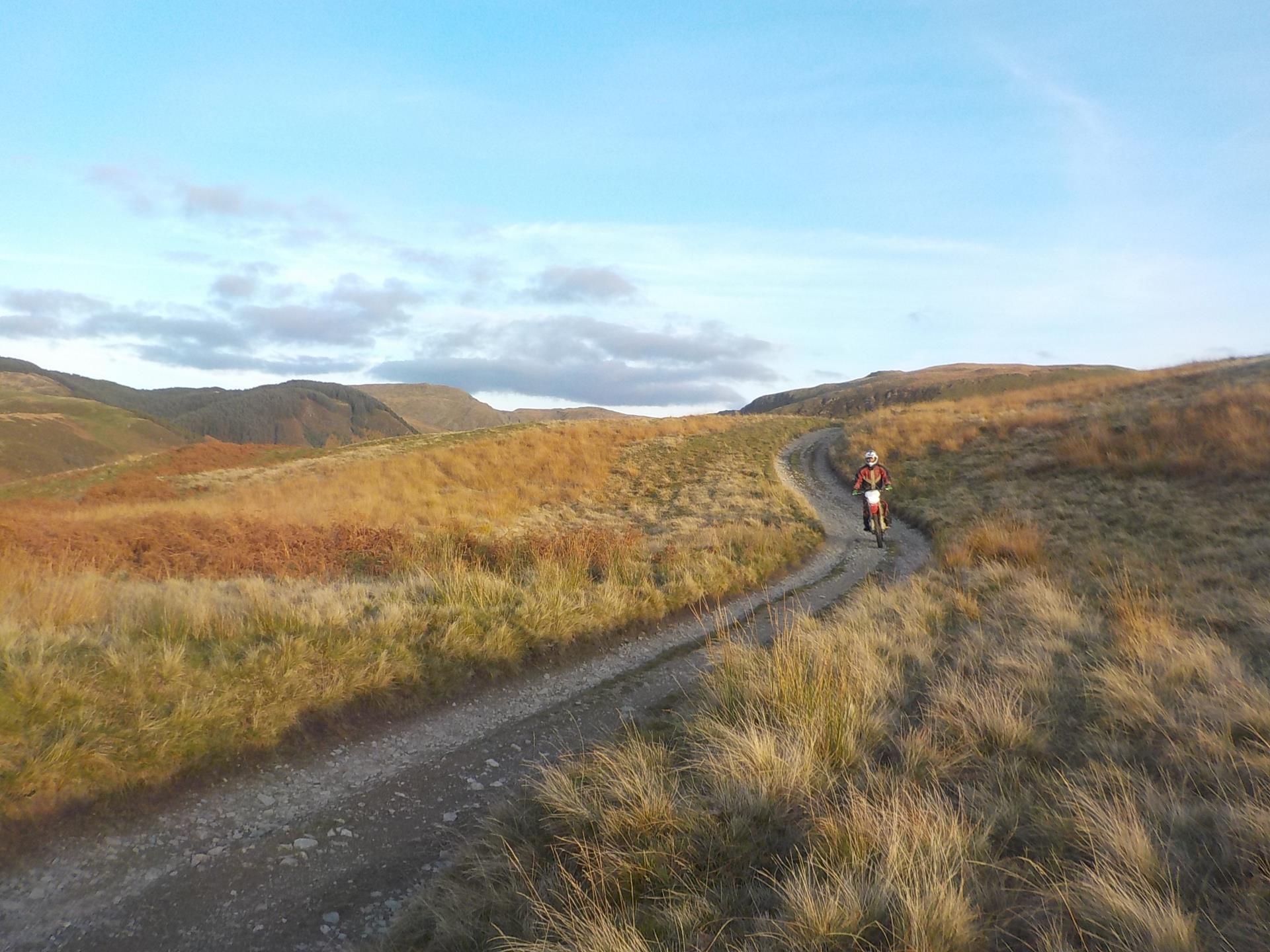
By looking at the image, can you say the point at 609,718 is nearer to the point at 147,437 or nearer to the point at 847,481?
the point at 847,481

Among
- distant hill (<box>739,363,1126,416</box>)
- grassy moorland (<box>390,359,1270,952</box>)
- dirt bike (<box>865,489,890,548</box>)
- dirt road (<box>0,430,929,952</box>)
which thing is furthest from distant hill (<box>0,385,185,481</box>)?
grassy moorland (<box>390,359,1270,952</box>)

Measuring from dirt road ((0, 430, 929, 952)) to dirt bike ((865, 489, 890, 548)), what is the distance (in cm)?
1021

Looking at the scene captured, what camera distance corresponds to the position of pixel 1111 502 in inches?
651

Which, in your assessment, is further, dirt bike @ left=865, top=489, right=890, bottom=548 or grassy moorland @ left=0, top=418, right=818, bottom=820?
dirt bike @ left=865, top=489, right=890, bottom=548

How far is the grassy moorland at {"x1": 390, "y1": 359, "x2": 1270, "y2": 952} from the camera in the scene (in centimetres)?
296

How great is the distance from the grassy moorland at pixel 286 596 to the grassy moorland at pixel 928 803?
2812mm

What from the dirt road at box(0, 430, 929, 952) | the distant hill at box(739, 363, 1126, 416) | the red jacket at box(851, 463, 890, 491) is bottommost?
the dirt road at box(0, 430, 929, 952)

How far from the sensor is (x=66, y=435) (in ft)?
485

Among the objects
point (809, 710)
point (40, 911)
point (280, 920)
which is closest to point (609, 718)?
point (809, 710)

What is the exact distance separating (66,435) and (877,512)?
185107 mm

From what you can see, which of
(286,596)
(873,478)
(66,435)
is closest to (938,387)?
(873,478)

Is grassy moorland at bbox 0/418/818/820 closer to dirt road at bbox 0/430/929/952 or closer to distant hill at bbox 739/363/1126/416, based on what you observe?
dirt road at bbox 0/430/929/952

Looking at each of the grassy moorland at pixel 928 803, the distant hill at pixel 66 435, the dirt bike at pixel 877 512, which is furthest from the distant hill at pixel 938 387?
the distant hill at pixel 66 435

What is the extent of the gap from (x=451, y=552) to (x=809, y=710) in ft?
28.9
